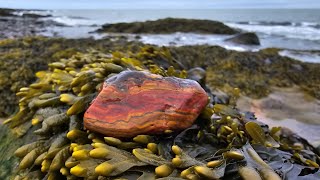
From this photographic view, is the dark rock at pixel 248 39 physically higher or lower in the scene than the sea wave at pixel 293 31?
higher

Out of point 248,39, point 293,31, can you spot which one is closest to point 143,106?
point 248,39

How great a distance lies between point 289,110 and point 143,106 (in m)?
2.95

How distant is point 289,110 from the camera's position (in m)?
4.12

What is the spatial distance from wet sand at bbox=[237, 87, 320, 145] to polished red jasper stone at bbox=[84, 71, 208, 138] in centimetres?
198

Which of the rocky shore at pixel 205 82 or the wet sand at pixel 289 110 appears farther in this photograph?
the wet sand at pixel 289 110

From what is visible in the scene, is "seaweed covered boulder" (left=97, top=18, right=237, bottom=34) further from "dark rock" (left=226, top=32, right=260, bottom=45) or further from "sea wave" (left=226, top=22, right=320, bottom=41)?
"dark rock" (left=226, top=32, right=260, bottom=45)

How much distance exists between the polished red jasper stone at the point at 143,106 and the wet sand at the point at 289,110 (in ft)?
6.51

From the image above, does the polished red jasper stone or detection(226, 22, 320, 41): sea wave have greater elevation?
the polished red jasper stone

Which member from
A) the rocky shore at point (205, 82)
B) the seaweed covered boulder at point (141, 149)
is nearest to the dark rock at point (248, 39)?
the rocky shore at point (205, 82)

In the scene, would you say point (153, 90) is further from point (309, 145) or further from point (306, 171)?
point (309, 145)

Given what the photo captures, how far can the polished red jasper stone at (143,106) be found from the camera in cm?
170

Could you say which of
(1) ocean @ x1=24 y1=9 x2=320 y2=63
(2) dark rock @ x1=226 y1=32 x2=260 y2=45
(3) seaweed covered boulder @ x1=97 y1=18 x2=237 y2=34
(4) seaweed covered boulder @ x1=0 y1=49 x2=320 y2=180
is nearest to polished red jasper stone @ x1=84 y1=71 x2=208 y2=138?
(4) seaweed covered boulder @ x1=0 y1=49 x2=320 y2=180

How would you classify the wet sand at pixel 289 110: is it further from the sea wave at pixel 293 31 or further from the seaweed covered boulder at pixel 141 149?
the sea wave at pixel 293 31

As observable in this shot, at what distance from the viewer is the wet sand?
3.60 metres
